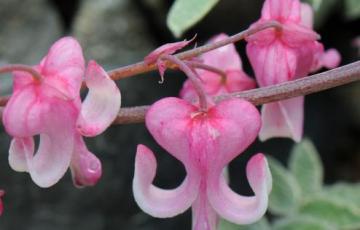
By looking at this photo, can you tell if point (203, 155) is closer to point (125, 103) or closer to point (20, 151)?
point (20, 151)

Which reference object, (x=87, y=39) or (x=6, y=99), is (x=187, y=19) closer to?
(x=6, y=99)

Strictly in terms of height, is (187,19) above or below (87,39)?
above

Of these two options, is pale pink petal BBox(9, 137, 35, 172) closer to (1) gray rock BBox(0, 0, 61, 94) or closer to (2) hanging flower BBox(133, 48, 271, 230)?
(2) hanging flower BBox(133, 48, 271, 230)

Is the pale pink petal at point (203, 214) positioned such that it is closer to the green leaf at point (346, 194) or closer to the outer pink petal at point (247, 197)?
the outer pink petal at point (247, 197)

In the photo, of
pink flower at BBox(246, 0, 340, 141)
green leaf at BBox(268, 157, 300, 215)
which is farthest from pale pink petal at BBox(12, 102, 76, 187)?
green leaf at BBox(268, 157, 300, 215)

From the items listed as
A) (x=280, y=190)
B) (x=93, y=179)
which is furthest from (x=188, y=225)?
(x=93, y=179)

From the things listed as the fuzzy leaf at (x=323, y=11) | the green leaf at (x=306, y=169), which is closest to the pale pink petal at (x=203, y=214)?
the green leaf at (x=306, y=169)
